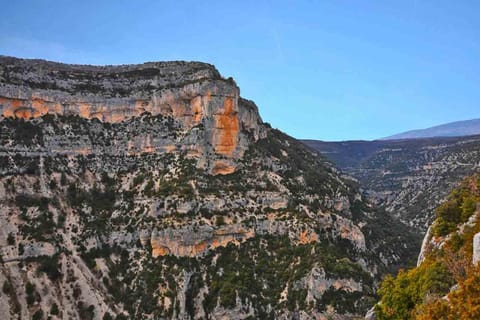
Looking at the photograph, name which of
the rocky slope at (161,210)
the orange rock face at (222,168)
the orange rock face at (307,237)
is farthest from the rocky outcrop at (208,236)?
the orange rock face at (222,168)

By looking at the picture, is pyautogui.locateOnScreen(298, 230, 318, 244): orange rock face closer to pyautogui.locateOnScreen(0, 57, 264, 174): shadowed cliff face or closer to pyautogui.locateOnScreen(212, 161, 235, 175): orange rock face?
pyautogui.locateOnScreen(212, 161, 235, 175): orange rock face

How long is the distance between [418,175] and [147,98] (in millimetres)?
94787

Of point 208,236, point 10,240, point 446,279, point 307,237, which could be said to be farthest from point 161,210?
point 446,279

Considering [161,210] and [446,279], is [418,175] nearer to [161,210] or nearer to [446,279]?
[161,210]

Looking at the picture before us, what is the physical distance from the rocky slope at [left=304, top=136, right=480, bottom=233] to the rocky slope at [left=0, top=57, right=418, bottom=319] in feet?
94.6

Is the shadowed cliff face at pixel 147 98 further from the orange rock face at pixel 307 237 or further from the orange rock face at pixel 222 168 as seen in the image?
the orange rock face at pixel 307 237

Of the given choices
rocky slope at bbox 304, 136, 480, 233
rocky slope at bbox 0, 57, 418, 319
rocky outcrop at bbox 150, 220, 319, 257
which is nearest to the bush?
rocky slope at bbox 0, 57, 418, 319

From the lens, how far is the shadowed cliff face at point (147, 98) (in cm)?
8788

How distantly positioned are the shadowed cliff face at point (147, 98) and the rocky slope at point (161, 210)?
0.78 feet

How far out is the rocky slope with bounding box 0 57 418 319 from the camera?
225ft

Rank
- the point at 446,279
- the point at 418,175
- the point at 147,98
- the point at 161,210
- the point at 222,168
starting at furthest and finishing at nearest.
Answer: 1. the point at 418,175
2. the point at 147,98
3. the point at 222,168
4. the point at 161,210
5. the point at 446,279

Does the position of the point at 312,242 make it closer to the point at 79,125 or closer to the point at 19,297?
the point at 19,297

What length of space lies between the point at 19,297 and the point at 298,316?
36293 millimetres

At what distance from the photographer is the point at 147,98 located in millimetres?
95125
